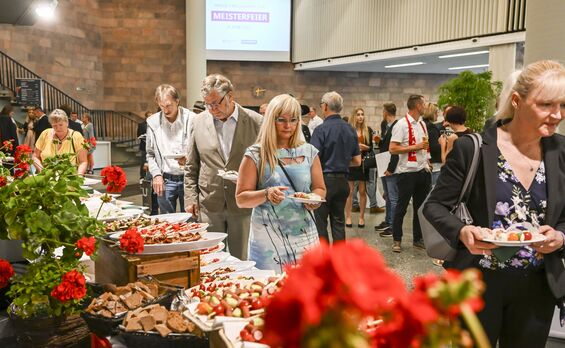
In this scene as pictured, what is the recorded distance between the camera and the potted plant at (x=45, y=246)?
1687mm

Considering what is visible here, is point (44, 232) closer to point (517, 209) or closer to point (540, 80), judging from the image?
point (517, 209)

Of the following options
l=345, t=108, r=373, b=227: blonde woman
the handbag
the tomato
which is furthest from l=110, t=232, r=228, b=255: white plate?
l=345, t=108, r=373, b=227: blonde woman

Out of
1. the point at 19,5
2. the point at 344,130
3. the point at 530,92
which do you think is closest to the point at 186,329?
the point at 530,92

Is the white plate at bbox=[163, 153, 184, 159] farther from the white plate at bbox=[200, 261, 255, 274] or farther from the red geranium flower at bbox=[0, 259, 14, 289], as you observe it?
the red geranium flower at bbox=[0, 259, 14, 289]

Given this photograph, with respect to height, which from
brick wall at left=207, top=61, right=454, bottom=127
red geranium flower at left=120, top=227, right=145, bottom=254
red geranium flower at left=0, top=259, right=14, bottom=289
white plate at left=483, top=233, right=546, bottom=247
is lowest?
red geranium flower at left=0, top=259, right=14, bottom=289

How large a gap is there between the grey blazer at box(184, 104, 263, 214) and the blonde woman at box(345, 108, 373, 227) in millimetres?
4118

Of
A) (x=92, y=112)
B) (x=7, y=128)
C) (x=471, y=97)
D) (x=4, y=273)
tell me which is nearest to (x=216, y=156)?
(x=4, y=273)

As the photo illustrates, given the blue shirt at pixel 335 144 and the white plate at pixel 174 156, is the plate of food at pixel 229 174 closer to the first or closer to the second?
the white plate at pixel 174 156

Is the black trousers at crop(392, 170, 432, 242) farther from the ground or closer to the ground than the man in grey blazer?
closer to the ground

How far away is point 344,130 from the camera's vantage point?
212 inches

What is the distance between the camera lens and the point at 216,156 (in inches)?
138

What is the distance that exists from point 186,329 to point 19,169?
1.03 metres

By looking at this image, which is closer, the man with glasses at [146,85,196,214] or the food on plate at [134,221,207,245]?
the food on plate at [134,221,207,245]

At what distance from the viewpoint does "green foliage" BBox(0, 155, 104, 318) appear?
5.64ft
